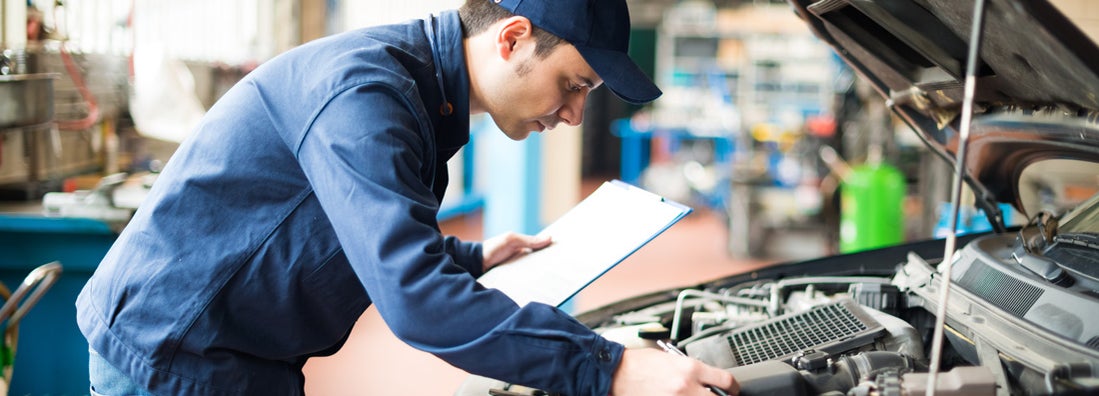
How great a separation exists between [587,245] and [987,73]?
0.76m

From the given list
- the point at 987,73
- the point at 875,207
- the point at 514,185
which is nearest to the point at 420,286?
the point at 987,73

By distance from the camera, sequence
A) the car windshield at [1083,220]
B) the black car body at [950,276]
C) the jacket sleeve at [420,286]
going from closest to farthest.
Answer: the jacket sleeve at [420,286] < the black car body at [950,276] < the car windshield at [1083,220]

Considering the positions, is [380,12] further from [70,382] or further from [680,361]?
[680,361]

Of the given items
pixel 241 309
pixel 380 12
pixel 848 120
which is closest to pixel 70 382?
pixel 241 309

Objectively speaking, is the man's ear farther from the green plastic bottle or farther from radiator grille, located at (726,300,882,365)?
the green plastic bottle

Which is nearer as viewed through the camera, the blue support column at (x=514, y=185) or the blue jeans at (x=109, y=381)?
the blue jeans at (x=109, y=381)

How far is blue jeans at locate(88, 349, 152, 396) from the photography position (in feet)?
4.25

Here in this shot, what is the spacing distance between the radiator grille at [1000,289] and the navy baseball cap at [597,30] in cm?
62

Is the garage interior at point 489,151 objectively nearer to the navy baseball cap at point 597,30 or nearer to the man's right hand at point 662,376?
the man's right hand at point 662,376

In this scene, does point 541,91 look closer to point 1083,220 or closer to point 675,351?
point 675,351

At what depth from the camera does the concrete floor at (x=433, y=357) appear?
13.1ft

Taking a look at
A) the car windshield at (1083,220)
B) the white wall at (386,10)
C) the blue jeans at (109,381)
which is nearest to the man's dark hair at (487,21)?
the blue jeans at (109,381)

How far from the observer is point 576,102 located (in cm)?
137

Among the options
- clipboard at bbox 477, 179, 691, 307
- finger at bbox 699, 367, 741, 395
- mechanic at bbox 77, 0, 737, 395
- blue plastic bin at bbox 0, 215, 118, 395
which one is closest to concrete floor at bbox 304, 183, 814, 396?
mechanic at bbox 77, 0, 737, 395
